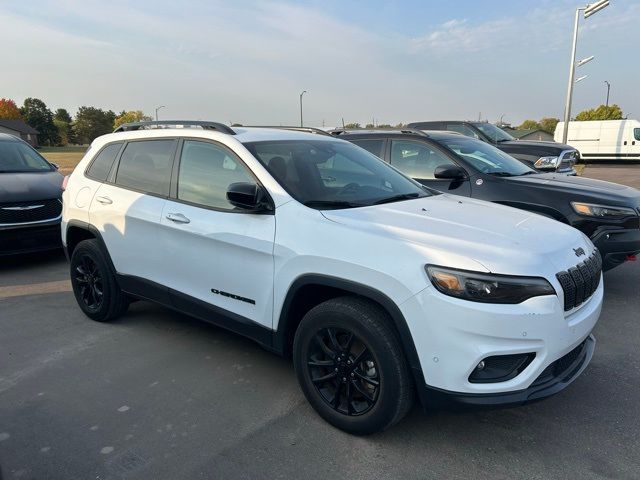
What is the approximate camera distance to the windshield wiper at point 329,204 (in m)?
3.14

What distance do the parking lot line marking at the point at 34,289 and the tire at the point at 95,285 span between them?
1121 mm

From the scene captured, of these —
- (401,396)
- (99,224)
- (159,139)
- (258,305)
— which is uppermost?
(159,139)

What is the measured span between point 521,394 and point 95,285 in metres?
3.79

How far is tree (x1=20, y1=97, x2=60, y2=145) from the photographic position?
350 feet

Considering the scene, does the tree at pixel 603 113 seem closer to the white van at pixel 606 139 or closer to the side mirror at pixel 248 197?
the white van at pixel 606 139

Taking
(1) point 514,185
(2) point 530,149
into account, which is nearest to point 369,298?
(1) point 514,185

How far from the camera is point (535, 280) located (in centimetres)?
247

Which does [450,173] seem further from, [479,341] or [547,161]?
[547,161]

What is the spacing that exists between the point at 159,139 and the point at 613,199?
437 cm

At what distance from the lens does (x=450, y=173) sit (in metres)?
5.64

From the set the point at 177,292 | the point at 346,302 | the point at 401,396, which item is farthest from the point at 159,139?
the point at 401,396

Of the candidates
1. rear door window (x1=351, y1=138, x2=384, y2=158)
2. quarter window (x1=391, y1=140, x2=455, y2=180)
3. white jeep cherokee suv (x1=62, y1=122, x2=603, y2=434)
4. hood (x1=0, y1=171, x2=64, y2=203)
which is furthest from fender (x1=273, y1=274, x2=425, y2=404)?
hood (x1=0, y1=171, x2=64, y2=203)

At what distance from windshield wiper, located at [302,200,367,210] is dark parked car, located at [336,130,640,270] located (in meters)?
2.70

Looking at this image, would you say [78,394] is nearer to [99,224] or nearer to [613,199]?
[99,224]
